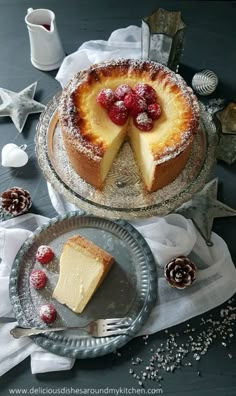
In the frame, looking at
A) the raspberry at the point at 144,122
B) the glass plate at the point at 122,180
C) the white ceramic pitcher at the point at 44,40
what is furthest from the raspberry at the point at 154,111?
the white ceramic pitcher at the point at 44,40

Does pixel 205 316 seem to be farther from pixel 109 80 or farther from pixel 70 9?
pixel 70 9

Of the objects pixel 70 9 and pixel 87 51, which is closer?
pixel 87 51

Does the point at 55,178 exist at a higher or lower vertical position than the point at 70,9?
lower

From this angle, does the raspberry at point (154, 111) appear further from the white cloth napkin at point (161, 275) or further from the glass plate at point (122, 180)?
the white cloth napkin at point (161, 275)

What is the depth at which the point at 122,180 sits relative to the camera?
1.50 metres

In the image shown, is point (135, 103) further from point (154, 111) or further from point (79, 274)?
point (79, 274)

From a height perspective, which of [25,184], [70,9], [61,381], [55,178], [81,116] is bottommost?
[61,381]

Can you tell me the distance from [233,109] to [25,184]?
28.9 inches

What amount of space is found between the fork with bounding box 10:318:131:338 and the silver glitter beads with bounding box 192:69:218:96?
852 millimetres

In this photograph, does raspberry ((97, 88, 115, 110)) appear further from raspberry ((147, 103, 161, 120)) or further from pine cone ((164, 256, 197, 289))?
pine cone ((164, 256, 197, 289))

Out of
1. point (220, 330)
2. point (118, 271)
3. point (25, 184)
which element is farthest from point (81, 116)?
point (220, 330)

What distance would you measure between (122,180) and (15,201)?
35 cm

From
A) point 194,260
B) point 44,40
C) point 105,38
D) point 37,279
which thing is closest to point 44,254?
point 37,279

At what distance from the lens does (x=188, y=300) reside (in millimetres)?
1449
